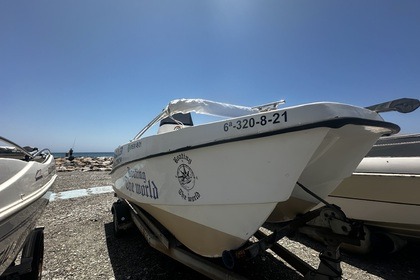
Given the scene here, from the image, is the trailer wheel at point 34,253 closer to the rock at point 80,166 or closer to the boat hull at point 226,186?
the boat hull at point 226,186

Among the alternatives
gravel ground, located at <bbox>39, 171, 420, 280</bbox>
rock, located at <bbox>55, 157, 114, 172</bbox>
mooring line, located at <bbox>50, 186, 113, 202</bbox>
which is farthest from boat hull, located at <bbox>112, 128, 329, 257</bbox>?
rock, located at <bbox>55, 157, 114, 172</bbox>

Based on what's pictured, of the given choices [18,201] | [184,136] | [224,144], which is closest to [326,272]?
[224,144]

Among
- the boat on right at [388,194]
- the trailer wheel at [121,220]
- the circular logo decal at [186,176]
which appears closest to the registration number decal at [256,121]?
the circular logo decal at [186,176]

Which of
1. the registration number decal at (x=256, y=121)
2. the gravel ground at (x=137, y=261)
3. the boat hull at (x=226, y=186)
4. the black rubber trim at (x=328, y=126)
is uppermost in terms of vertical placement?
the registration number decal at (x=256, y=121)

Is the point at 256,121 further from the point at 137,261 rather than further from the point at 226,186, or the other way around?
the point at 137,261

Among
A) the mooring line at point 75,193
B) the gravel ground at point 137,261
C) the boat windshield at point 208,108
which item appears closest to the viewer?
the gravel ground at point 137,261

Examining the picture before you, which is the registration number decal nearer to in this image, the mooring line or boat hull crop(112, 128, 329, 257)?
boat hull crop(112, 128, 329, 257)

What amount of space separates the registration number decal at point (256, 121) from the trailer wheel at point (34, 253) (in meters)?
2.39

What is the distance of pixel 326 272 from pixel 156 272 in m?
2.13

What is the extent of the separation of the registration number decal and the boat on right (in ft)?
8.83

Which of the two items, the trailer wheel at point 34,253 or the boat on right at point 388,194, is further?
the boat on right at point 388,194

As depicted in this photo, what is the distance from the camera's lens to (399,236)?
3.72 meters

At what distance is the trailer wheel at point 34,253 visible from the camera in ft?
7.89

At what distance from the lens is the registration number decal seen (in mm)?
1819
